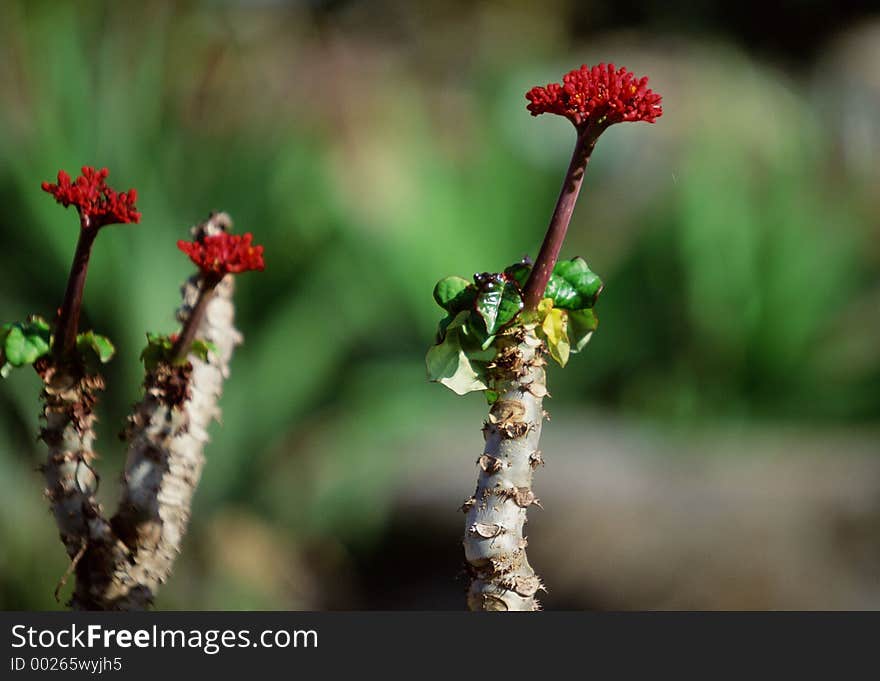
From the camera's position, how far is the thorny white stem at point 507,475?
0.34 m

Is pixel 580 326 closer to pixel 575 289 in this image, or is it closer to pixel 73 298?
pixel 575 289

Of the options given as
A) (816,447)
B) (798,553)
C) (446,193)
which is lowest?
(798,553)

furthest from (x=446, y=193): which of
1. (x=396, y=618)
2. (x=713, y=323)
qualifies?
(x=396, y=618)

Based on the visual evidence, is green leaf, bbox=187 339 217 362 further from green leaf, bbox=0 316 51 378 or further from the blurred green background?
the blurred green background

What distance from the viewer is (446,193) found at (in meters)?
1.75

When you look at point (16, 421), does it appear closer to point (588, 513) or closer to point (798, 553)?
point (588, 513)

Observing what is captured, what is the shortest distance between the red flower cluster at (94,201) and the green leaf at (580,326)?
16cm

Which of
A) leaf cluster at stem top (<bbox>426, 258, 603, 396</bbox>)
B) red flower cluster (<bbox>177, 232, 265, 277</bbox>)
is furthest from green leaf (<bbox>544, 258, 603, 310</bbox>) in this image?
red flower cluster (<bbox>177, 232, 265, 277</bbox>)

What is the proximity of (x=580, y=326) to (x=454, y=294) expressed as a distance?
50mm

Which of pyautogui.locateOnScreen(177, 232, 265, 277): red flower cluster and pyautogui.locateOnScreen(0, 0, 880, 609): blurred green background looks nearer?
pyautogui.locateOnScreen(177, 232, 265, 277): red flower cluster

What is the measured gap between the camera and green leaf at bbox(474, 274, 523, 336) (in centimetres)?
33

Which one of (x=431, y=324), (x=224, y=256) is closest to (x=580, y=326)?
(x=224, y=256)

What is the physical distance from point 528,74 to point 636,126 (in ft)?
0.81

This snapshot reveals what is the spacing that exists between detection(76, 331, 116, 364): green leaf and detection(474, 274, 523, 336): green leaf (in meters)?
0.14
